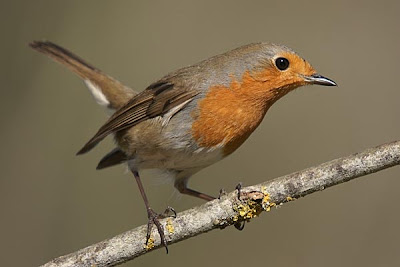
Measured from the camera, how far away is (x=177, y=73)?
5.56 meters

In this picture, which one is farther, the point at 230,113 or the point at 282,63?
the point at 282,63

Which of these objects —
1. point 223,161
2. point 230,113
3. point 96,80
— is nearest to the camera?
point 230,113

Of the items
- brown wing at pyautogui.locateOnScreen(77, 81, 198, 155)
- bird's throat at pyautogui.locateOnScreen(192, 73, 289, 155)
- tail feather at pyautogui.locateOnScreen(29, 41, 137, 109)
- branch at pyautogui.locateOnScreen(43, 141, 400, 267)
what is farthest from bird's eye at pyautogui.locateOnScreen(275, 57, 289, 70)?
tail feather at pyautogui.locateOnScreen(29, 41, 137, 109)

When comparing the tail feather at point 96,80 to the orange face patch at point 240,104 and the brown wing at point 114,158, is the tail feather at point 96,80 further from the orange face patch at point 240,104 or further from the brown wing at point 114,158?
the orange face patch at point 240,104

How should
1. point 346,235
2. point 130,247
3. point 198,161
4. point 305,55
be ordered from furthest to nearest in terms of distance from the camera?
point 305,55, point 346,235, point 198,161, point 130,247

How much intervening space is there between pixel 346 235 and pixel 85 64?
3059 mm

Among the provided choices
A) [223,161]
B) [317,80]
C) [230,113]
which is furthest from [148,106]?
[223,161]

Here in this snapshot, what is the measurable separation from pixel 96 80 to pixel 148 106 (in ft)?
3.94

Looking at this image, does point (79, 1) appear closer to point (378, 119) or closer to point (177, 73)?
point (177, 73)

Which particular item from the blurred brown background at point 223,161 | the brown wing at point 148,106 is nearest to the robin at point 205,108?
the brown wing at point 148,106

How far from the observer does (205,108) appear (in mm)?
4992

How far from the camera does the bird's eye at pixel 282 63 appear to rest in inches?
201

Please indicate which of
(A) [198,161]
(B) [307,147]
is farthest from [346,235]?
(A) [198,161]

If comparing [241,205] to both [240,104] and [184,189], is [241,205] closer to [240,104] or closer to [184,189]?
[240,104]
